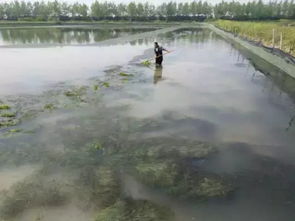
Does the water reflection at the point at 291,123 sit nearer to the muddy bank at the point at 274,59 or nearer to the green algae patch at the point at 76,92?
→ the muddy bank at the point at 274,59

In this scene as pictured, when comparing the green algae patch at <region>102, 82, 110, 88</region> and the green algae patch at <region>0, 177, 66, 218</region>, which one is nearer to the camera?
the green algae patch at <region>0, 177, 66, 218</region>

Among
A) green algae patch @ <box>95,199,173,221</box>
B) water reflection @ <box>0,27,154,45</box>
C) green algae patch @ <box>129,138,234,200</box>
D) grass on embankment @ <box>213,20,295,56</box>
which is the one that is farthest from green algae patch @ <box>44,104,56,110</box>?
water reflection @ <box>0,27,154,45</box>

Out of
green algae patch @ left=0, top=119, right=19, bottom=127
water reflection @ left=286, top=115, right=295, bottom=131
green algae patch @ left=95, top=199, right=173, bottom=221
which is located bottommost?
water reflection @ left=286, top=115, right=295, bottom=131

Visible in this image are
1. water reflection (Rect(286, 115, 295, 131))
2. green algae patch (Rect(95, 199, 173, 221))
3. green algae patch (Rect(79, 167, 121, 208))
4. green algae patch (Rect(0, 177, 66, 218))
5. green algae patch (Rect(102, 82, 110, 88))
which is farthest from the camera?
green algae patch (Rect(102, 82, 110, 88))

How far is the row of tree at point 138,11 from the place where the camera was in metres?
96.0

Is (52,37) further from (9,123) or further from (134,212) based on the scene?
(134,212)

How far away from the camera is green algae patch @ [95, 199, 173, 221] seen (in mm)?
4844

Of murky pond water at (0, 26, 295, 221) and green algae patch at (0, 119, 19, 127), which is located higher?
green algae patch at (0, 119, 19, 127)

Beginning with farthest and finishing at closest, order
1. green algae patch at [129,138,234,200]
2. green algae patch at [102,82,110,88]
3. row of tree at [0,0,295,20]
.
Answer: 1. row of tree at [0,0,295,20]
2. green algae patch at [102,82,110,88]
3. green algae patch at [129,138,234,200]

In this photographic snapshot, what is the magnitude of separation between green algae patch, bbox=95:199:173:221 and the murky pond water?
18 millimetres

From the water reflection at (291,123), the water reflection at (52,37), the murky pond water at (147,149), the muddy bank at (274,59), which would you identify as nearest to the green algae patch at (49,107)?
the murky pond water at (147,149)

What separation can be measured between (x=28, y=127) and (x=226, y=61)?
1526 centimetres

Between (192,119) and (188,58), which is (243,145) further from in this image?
(188,58)

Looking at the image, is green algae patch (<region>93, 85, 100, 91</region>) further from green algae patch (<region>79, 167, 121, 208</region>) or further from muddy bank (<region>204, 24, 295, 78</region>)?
muddy bank (<region>204, 24, 295, 78</region>)
